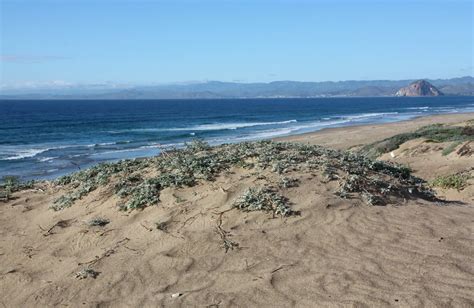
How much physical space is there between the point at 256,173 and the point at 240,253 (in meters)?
1.97

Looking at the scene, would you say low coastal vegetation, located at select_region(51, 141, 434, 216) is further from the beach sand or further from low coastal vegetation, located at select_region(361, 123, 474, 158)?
low coastal vegetation, located at select_region(361, 123, 474, 158)

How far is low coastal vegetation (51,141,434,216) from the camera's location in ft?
24.4

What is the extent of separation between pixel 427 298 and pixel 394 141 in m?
16.2

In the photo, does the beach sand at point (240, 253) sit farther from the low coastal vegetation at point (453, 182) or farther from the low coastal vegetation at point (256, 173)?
the low coastal vegetation at point (453, 182)

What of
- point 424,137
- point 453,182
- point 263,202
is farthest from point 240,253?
point 424,137

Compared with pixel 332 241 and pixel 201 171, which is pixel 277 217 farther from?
pixel 201 171

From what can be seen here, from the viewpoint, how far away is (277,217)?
6.84 metres

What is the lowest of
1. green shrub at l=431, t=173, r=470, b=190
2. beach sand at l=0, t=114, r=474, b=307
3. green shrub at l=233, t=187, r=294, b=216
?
green shrub at l=431, t=173, r=470, b=190

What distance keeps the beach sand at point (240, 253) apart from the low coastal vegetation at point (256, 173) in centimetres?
15

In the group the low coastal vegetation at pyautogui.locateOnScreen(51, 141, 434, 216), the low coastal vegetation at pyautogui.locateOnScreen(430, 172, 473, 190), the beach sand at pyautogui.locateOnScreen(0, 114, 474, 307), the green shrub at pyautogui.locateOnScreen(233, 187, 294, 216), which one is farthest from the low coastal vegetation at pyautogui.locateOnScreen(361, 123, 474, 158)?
the green shrub at pyautogui.locateOnScreen(233, 187, 294, 216)

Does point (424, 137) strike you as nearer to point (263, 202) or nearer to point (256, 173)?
point (256, 173)

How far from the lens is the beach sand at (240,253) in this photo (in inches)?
212

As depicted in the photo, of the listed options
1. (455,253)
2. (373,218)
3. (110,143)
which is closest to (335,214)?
(373,218)

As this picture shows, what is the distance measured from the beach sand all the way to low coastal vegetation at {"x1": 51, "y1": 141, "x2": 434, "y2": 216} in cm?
15
